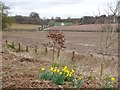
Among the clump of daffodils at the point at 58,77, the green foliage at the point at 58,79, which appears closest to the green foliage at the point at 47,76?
the clump of daffodils at the point at 58,77

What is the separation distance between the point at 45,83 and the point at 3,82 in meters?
0.66

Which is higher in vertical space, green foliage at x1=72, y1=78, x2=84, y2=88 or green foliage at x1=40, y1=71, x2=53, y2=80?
green foliage at x1=40, y1=71, x2=53, y2=80

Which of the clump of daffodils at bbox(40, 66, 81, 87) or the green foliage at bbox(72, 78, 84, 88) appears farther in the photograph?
the clump of daffodils at bbox(40, 66, 81, 87)

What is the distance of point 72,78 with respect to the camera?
4273mm

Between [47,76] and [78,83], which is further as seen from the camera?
[47,76]

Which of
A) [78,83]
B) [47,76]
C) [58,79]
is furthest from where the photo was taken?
[47,76]

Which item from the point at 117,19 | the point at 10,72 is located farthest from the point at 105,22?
the point at 10,72

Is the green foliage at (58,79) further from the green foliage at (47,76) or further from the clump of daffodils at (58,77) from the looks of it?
the green foliage at (47,76)

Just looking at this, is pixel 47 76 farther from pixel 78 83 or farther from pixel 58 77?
pixel 78 83

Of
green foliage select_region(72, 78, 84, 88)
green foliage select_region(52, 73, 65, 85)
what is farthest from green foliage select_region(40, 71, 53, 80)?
green foliage select_region(72, 78, 84, 88)

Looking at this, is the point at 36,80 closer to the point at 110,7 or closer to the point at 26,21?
the point at 110,7

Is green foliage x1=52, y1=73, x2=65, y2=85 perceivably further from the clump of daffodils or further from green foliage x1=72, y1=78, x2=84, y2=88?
green foliage x1=72, y1=78, x2=84, y2=88

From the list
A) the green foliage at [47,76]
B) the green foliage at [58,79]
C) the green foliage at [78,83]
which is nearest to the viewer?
the green foliage at [78,83]

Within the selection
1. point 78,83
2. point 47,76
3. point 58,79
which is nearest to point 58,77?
point 58,79
